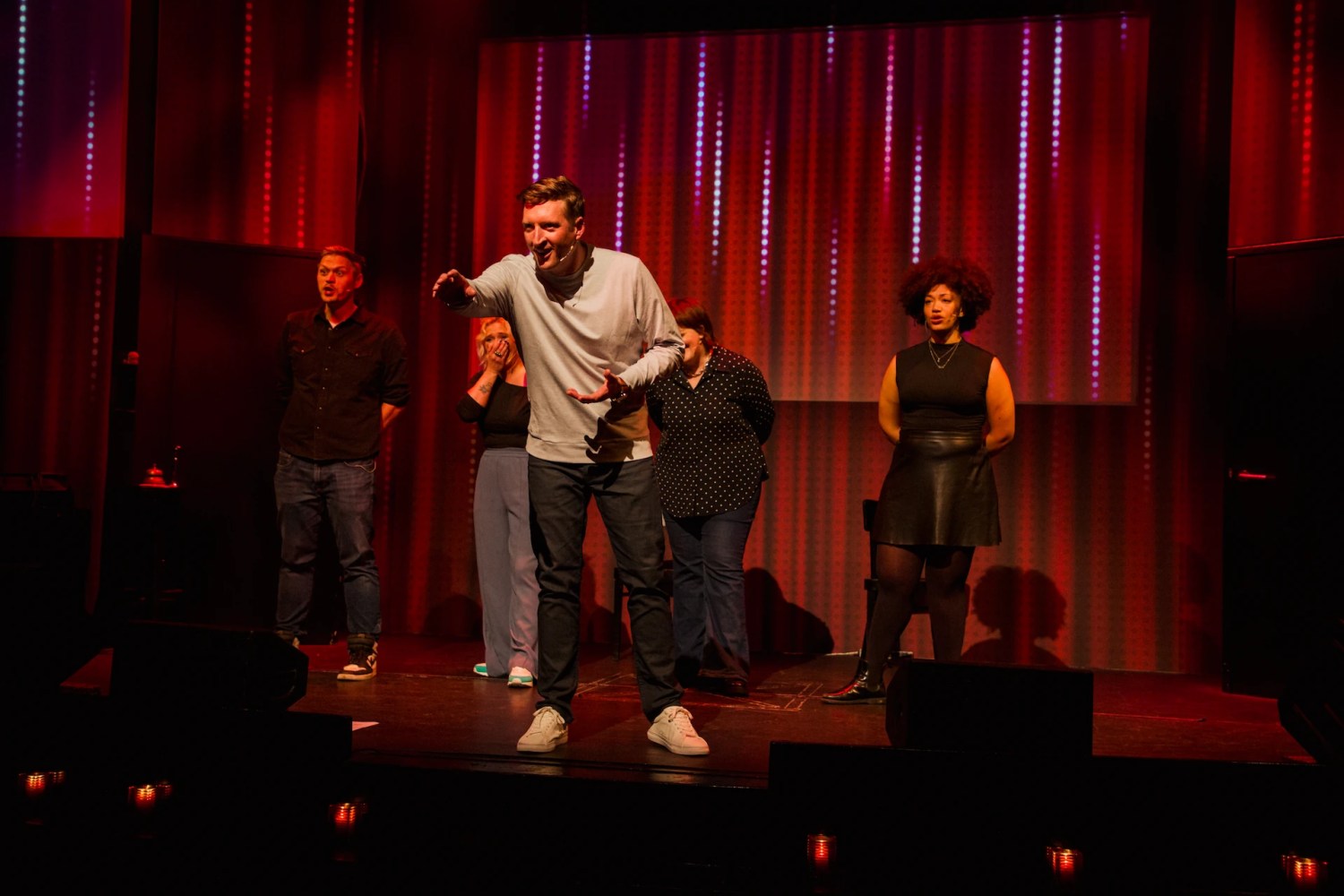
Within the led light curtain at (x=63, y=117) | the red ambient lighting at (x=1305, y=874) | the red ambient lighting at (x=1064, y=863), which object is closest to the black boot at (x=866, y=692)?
the red ambient lighting at (x=1064, y=863)

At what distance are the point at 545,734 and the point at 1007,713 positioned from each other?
1183 millimetres

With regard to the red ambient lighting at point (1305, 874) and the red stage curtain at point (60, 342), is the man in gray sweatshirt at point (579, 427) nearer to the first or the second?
the red ambient lighting at point (1305, 874)

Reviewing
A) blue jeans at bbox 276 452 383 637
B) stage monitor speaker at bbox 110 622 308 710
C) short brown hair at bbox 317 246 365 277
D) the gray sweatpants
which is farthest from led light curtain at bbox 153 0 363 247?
stage monitor speaker at bbox 110 622 308 710

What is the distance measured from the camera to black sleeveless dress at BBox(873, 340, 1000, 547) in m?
3.93

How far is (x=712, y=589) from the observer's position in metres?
4.37

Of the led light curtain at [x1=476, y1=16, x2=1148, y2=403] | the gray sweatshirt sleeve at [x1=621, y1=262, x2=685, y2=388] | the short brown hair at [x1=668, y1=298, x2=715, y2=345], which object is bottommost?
the gray sweatshirt sleeve at [x1=621, y1=262, x2=685, y2=388]

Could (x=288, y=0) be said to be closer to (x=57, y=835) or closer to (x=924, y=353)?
(x=924, y=353)

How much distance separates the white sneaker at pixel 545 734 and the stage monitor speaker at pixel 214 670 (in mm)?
601

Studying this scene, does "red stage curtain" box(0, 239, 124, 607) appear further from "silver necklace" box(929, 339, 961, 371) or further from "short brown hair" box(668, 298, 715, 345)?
"silver necklace" box(929, 339, 961, 371)

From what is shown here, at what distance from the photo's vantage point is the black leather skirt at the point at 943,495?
392 cm

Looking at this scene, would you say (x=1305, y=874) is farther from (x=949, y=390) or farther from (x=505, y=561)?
(x=505, y=561)

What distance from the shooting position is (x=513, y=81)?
5930 millimetres

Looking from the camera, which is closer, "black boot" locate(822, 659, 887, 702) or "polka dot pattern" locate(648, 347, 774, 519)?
"black boot" locate(822, 659, 887, 702)

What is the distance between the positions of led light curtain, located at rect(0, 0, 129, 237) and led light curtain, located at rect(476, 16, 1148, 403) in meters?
1.68
